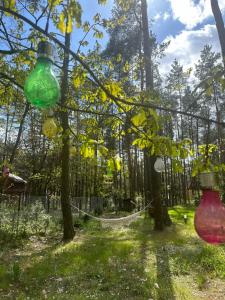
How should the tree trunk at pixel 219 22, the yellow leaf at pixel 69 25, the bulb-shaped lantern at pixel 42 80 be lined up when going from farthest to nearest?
the tree trunk at pixel 219 22, the yellow leaf at pixel 69 25, the bulb-shaped lantern at pixel 42 80

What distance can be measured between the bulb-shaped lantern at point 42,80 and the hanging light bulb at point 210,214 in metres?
0.66

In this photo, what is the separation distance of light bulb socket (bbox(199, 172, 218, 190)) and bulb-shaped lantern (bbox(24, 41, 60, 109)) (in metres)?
0.64

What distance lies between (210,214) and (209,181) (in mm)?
120

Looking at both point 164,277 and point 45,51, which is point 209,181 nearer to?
point 45,51

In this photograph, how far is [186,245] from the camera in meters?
7.74

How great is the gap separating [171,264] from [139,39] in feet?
48.8

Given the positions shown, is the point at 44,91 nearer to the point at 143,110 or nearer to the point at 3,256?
the point at 143,110

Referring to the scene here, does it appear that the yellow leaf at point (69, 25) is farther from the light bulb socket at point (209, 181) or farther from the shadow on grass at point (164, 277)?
the shadow on grass at point (164, 277)

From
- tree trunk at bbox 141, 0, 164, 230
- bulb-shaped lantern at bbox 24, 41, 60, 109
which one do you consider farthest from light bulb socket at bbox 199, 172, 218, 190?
tree trunk at bbox 141, 0, 164, 230

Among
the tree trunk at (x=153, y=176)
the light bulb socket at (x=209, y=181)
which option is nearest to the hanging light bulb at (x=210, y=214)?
the light bulb socket at (x=209, y=181)

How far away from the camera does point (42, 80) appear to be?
1.17m

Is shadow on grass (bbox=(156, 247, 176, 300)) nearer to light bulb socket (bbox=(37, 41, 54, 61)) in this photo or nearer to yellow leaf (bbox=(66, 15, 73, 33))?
yellow leaf (bbox=(66, 15, 73, 33))

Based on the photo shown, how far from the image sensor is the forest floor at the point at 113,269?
15.1 ft

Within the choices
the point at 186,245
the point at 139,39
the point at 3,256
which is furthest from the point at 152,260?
the point at 139,39
